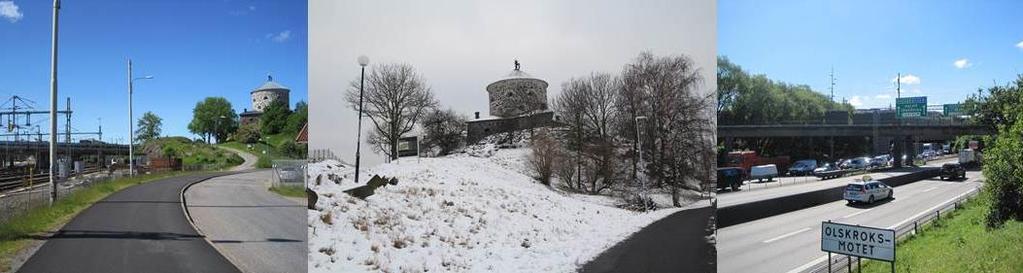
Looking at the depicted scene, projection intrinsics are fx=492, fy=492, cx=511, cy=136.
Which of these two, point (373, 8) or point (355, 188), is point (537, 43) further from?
point (355, 188)

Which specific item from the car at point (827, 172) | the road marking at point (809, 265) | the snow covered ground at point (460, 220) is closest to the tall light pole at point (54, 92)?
the snow covered ground at point (460, 220)

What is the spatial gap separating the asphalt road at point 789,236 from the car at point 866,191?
0.06m

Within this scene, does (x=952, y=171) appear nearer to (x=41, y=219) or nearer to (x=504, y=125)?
(x=504, y=125)

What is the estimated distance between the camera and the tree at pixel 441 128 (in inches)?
109

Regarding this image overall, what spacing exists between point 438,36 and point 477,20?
243mm

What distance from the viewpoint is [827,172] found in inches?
157

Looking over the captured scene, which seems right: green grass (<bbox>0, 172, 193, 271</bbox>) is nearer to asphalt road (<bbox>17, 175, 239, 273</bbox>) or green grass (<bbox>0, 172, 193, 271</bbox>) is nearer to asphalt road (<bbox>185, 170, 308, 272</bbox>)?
asphalt road (<bbox>17, 175, 239, 273</bbox>)

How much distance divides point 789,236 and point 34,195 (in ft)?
17.8

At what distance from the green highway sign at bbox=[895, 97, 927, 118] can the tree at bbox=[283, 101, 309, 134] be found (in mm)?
4801

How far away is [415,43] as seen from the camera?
2807 millimetres

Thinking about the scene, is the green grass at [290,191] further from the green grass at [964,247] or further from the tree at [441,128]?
the green grass at [964,247]

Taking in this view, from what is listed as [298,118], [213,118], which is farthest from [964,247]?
[213,118]

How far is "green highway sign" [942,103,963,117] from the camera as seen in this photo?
4357mm

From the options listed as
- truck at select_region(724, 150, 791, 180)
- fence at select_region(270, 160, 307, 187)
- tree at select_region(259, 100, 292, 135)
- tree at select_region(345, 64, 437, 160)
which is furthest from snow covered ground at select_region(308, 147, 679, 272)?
tree at select_region(259, 100, 292, 135)
